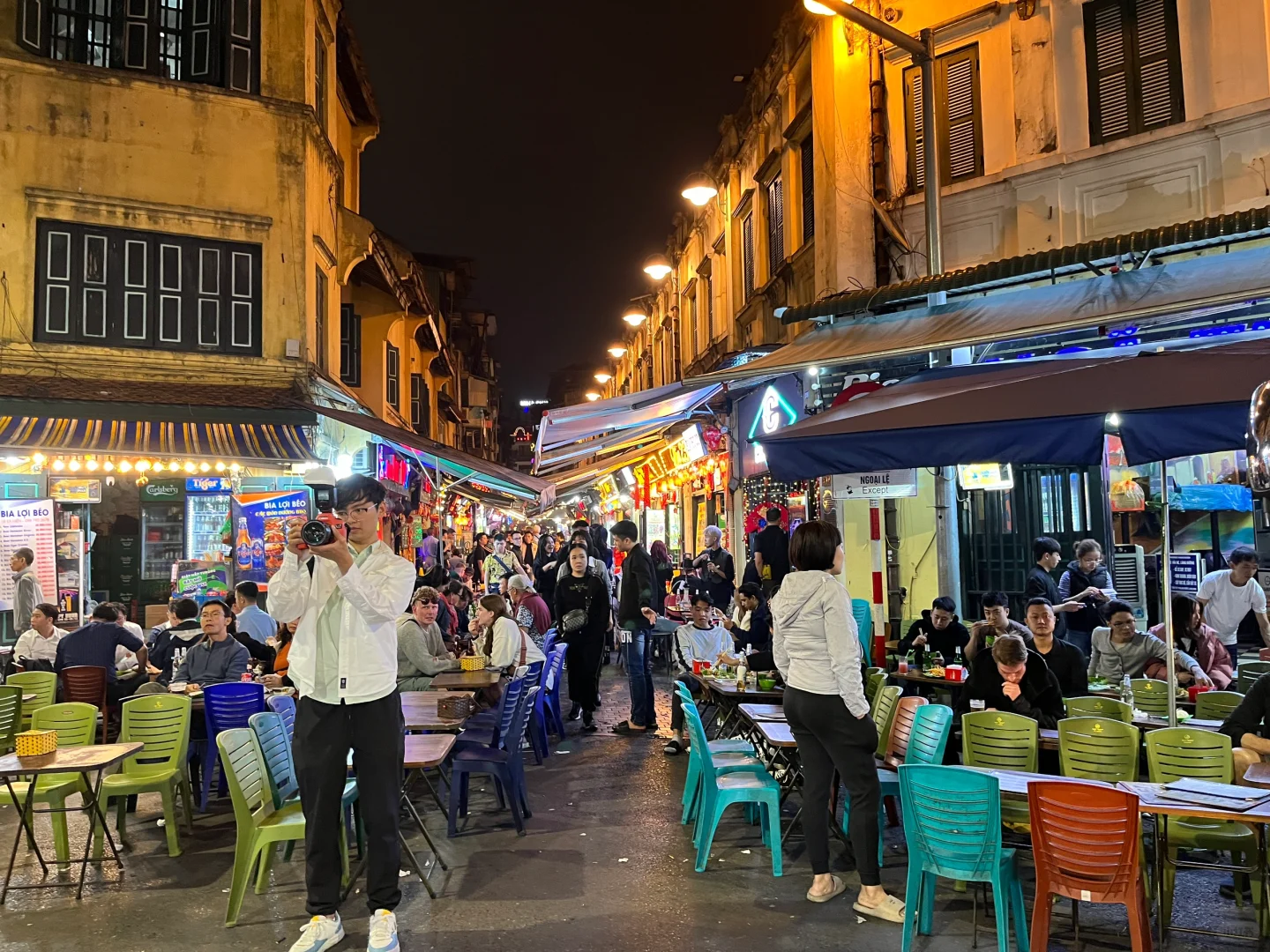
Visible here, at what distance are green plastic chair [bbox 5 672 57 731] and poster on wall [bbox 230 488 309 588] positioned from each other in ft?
18.6

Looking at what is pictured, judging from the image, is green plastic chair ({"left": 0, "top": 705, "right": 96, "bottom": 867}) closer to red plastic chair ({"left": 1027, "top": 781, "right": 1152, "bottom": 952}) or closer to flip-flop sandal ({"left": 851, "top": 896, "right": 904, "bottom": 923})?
flip-flop sandal ({"left": 851, "top": 896, "right": 904, "bottom": 923})

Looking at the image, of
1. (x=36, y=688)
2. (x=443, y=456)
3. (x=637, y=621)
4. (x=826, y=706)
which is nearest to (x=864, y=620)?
(x=637, y=621)

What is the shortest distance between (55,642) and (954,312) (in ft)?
33.0

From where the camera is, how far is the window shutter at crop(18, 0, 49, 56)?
13.3 metres

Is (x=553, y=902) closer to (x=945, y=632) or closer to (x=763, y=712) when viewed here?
(x=763, y=712)

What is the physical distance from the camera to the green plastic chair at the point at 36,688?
8641 mm

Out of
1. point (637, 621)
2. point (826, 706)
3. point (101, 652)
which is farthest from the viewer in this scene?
point (637, 621)

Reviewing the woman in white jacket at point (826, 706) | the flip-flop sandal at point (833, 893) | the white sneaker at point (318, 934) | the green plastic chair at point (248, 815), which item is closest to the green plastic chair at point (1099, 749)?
the woman in white jacket at point (826, 706)

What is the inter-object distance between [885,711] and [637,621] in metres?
4.26

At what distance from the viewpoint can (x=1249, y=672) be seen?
8.44 m

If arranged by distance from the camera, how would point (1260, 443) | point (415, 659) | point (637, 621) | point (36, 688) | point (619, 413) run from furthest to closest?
point (619, 413) < point (637, 621) < point (415, 659) < point (36, 688) < point (1260, 443)

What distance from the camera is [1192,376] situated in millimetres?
5477

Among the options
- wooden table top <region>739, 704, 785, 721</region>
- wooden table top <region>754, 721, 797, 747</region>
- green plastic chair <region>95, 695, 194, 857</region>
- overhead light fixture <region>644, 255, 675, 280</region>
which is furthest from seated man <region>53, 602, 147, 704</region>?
overhead light fixture <region>644, 255, 675, 280</region>

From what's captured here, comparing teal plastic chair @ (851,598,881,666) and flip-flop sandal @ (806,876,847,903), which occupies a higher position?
teal plastic chair @ (851,598,881,666)
